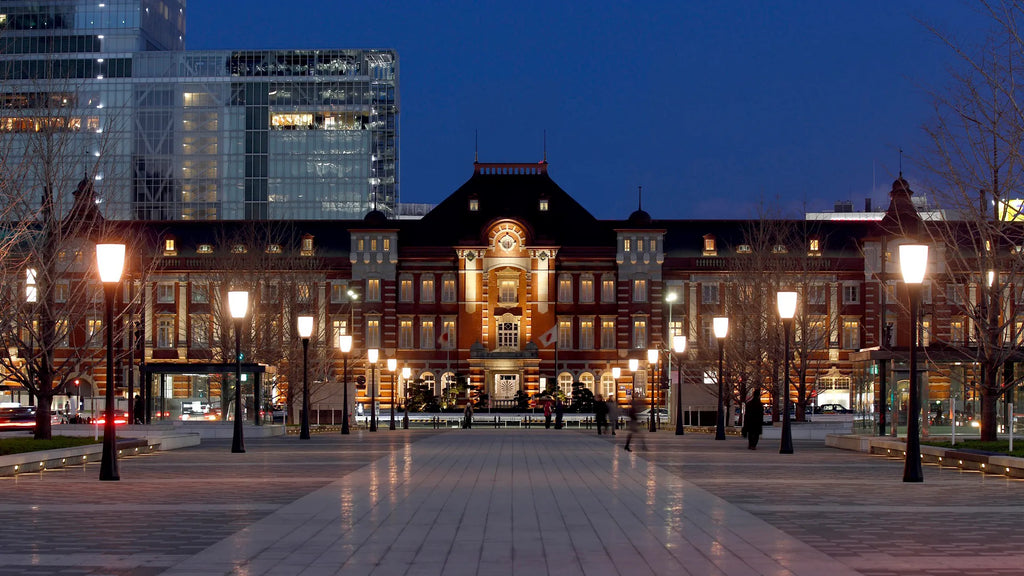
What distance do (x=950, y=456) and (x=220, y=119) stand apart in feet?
385

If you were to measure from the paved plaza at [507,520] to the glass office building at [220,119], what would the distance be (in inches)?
4365

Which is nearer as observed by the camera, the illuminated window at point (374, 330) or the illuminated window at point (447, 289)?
the illuminated window at point (374, 330)

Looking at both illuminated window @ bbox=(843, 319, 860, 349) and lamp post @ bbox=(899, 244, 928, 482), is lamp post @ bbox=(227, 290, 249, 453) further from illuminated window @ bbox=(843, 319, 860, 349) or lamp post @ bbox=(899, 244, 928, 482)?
illuminated window @ bbox=(843, 319, 860, 349)

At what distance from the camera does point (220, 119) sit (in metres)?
137

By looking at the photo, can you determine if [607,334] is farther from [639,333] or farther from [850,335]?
[850,335]

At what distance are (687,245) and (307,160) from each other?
50.2 metres

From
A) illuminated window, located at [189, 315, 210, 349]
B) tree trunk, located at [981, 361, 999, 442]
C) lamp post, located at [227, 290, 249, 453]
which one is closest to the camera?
tree trunk, located at [981, 361, 999, 442]

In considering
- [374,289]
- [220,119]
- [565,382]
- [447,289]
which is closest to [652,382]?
[565,382]

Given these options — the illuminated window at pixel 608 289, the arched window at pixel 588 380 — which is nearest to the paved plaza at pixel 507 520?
the arched window at pixel 588 380

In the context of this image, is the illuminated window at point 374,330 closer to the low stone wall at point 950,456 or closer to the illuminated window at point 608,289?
the illuminated window at point 608,289

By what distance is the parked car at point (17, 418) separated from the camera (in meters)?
57.2

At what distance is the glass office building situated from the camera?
13688 cm

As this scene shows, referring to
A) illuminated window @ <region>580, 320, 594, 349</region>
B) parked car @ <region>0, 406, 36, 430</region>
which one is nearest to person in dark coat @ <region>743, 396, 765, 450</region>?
parked car @ <region>0, 406, 36, 430</region>

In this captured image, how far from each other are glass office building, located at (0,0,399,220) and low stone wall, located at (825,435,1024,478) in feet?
345
